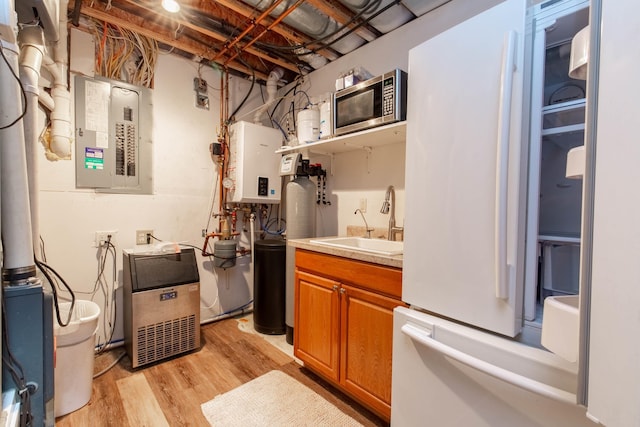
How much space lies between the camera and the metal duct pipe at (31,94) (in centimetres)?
94

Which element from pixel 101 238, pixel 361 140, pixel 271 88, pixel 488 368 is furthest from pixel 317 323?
pixel 271 88

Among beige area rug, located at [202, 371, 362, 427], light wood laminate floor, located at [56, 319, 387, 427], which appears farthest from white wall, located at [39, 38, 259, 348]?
beige area rug, located at [202, 371, 362, 427]

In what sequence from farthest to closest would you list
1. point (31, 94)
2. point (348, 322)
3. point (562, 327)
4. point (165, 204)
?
1. point (165, 204)
2. point (348, 322)
3. point (31, 94)
4. point (562, 327)

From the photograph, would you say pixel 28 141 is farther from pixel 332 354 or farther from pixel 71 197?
pixel 332 354

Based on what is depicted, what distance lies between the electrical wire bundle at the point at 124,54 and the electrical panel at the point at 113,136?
100 mm

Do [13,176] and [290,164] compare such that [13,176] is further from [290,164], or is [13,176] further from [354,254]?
[290,164]

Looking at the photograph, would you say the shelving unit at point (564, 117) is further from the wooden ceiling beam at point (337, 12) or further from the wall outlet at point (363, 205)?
the wooden ceiling beam at point (337, 12)

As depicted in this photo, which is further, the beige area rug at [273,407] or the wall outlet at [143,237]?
the wall outlet at [143,237]

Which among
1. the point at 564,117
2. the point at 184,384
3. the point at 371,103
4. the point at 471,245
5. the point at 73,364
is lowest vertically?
the point at 184,384

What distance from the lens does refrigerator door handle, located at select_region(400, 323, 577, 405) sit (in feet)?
2.32

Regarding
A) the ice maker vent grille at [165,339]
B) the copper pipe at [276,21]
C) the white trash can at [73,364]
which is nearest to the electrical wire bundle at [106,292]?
the ice maker vent grille at [165,339]

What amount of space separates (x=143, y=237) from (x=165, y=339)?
88 centimetres

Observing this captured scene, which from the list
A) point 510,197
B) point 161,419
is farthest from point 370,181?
point 161,419

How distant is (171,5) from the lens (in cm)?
185
